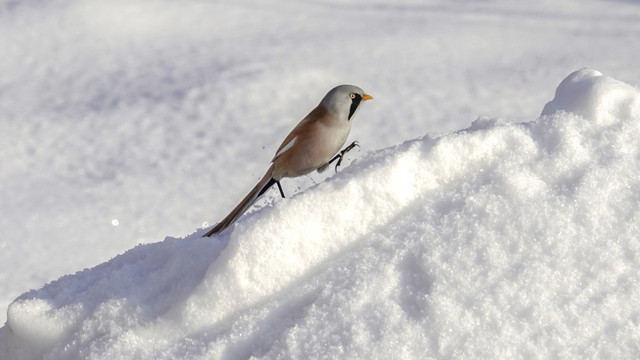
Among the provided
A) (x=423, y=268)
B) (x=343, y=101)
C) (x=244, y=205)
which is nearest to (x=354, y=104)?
(x=343, y=101)

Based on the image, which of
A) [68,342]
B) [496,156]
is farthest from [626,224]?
[68,342]

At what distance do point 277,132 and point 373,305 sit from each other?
160 centimetres

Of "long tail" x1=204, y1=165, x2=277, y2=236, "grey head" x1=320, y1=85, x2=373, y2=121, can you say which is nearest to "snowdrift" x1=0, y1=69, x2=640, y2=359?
"long tail" x1=204, y1=165, x2=277, y2=236

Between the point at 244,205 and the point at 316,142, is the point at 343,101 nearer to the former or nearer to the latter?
the point at 316,142

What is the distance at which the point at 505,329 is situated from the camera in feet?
2.31

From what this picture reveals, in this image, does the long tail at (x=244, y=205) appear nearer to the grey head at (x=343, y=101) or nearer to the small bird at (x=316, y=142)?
the small bird at (x=316, y=142)

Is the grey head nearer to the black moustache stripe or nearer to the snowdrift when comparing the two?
the black moustache stripe

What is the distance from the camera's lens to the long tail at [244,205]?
94 centimetres

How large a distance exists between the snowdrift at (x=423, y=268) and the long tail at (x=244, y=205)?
0.21ft

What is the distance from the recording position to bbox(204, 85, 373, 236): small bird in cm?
100

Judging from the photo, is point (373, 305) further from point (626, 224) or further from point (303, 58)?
point (303, 58)

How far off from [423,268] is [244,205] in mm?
294

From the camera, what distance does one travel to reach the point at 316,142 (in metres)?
1.00

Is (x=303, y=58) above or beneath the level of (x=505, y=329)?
beneath
